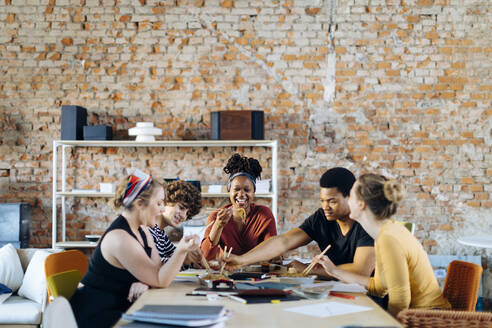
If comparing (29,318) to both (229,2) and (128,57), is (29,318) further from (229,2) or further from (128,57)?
(229,2)

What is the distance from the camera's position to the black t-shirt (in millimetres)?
2707

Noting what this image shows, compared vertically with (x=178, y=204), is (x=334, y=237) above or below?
below

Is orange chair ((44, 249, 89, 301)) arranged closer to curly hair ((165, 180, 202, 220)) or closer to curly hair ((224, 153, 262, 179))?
curly hair ((165, 180, 202, 220))

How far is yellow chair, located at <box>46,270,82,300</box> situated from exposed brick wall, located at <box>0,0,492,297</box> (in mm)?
2691

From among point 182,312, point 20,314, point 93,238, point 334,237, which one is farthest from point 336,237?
point 93,238

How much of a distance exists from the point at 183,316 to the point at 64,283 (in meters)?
1.00

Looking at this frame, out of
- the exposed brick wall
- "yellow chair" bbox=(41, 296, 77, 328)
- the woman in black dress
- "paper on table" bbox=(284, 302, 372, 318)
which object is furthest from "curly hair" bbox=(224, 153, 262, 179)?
"yellow chair" bbox=(41, 296, 77, 328)

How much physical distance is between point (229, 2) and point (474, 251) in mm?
3726

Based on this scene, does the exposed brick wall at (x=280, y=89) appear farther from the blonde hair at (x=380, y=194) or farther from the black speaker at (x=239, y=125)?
the blonde hair at (x=380, y=194)

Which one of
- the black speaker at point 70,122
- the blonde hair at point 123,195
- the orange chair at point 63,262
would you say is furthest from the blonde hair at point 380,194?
the black speaker at point 70,122

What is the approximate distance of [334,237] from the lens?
9.57 feet

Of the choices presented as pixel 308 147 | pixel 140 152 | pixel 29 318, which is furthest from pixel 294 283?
pixel 140 152

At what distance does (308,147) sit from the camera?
5.02 meters

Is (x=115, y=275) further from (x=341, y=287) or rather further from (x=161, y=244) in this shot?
(x=341, y=287)
